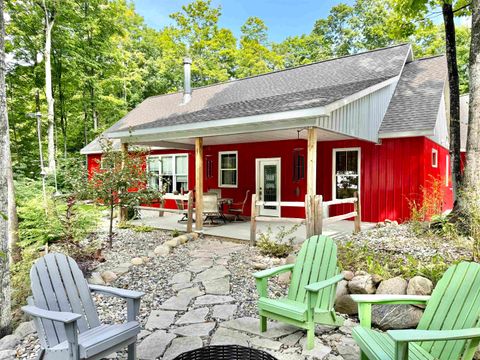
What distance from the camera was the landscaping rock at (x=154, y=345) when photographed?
A: 107 inches

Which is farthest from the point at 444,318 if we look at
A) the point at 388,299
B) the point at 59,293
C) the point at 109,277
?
the point at 109,277

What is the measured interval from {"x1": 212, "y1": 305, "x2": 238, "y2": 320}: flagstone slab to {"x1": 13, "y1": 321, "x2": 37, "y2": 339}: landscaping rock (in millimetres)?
1866

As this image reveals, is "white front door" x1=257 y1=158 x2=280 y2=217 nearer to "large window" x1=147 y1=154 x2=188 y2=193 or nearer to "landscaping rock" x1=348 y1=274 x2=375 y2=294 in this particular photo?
"large window" x1=147 y1=154 x2=188 y2=193

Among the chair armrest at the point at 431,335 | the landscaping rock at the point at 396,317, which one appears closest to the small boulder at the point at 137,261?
the landscaping rock at the point at 396,317

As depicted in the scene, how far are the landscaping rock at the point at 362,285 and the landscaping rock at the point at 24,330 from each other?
3504mm

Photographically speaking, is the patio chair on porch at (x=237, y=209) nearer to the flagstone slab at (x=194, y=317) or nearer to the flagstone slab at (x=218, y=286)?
the flagstone slab at (x=218, y=286)

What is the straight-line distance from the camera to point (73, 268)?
270 centimetres

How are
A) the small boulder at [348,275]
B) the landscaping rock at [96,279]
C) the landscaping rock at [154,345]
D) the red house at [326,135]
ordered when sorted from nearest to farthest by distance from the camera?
the landscaping rock at [154,345], the small boulder at [348,275], the landscaping rock at [96,279], the red house at [326,135]

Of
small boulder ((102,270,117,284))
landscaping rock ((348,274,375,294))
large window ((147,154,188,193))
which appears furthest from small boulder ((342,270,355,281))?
large window ((147,154,188,193))

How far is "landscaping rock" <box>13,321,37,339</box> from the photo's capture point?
3093 mm

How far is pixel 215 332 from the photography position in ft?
10.2

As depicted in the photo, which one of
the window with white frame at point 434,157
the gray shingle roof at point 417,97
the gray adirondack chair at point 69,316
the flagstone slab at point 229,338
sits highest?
the gray shingle roof at point 417,97

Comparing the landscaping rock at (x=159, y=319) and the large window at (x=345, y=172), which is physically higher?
the large window at (x=345, y=172)

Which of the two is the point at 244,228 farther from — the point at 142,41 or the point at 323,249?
the point at 142,41
